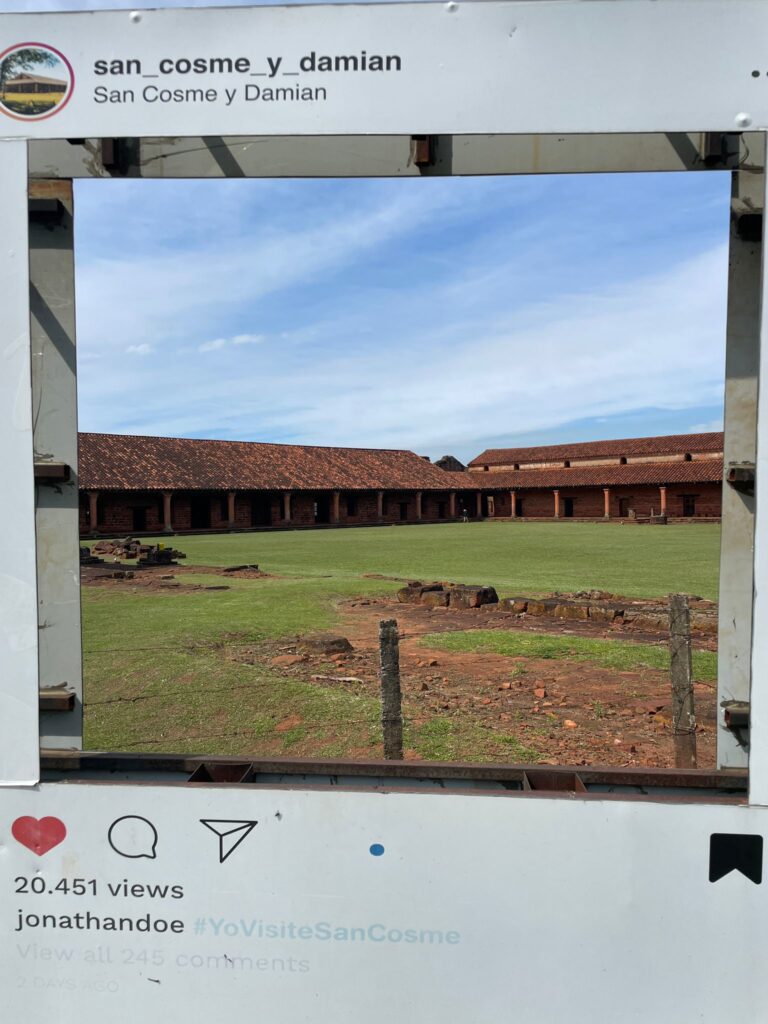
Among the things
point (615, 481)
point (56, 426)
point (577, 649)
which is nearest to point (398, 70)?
point (56, 426)

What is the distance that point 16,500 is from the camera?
4.90 ft

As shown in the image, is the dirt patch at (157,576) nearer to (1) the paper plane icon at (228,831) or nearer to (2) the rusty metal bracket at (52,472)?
(2) the rusty metal bracket at (52,472)

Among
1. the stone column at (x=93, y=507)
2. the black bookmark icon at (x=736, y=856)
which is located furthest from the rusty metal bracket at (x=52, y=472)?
the stone column at (x=93, y=507)

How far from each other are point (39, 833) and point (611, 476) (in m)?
39.7

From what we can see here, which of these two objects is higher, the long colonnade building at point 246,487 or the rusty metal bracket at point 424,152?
the rusty metal bracket at point 424,152

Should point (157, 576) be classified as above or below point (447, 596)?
below

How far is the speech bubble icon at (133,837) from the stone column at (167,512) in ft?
95.9

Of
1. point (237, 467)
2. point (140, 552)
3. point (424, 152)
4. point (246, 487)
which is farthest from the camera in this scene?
point (237, 467)

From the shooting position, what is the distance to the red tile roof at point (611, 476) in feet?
116

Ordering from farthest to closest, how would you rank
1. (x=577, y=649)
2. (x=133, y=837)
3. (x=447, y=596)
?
1. (x=447, y=596)
2. (x=577, y=649)
3. (x=133, y=837)

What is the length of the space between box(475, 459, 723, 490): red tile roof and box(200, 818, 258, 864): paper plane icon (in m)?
34.6

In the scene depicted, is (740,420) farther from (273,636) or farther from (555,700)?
(273,636)

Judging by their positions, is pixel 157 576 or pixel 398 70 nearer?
pixel 398 70

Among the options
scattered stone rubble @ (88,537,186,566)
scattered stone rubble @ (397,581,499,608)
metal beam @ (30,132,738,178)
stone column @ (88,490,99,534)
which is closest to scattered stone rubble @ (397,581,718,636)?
scattered stone rubble @ (397,581,499,608)
